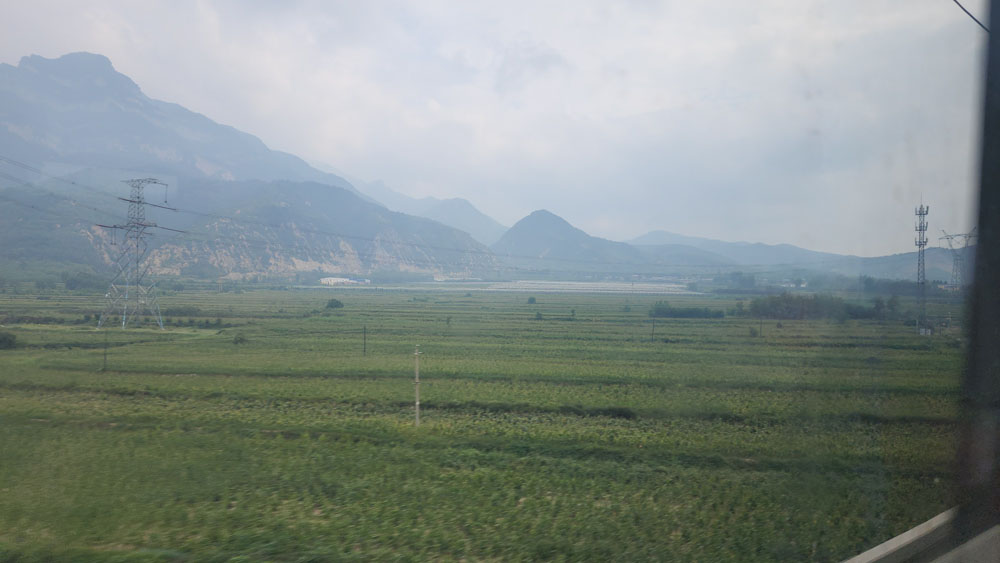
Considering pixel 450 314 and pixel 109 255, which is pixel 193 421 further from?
pixel 109 255

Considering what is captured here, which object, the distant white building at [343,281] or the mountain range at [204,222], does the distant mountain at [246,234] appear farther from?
the distant white building at [343,281]

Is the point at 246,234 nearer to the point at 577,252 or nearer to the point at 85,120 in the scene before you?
the point at 85,120

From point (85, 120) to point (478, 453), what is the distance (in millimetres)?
129354

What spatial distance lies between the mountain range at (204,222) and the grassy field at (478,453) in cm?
615

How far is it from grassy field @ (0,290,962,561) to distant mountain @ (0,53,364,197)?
69.0 m

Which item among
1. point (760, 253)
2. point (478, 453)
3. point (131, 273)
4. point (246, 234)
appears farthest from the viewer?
point (246, 234)

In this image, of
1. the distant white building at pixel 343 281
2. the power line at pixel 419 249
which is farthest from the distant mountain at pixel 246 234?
the distant white building at pixel 343 281

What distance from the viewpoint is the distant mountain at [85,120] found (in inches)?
2965

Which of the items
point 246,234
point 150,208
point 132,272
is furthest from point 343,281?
point 132,272

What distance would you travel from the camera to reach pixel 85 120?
105312 mm

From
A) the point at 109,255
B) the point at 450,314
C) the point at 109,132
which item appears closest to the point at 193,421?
the point at 450,314

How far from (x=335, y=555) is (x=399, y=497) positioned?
212 cm

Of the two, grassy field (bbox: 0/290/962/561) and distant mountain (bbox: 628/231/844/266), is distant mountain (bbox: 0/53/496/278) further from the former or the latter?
distant mountain (bbox: 628/231/844/266)

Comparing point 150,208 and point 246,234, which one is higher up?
point 150,208
